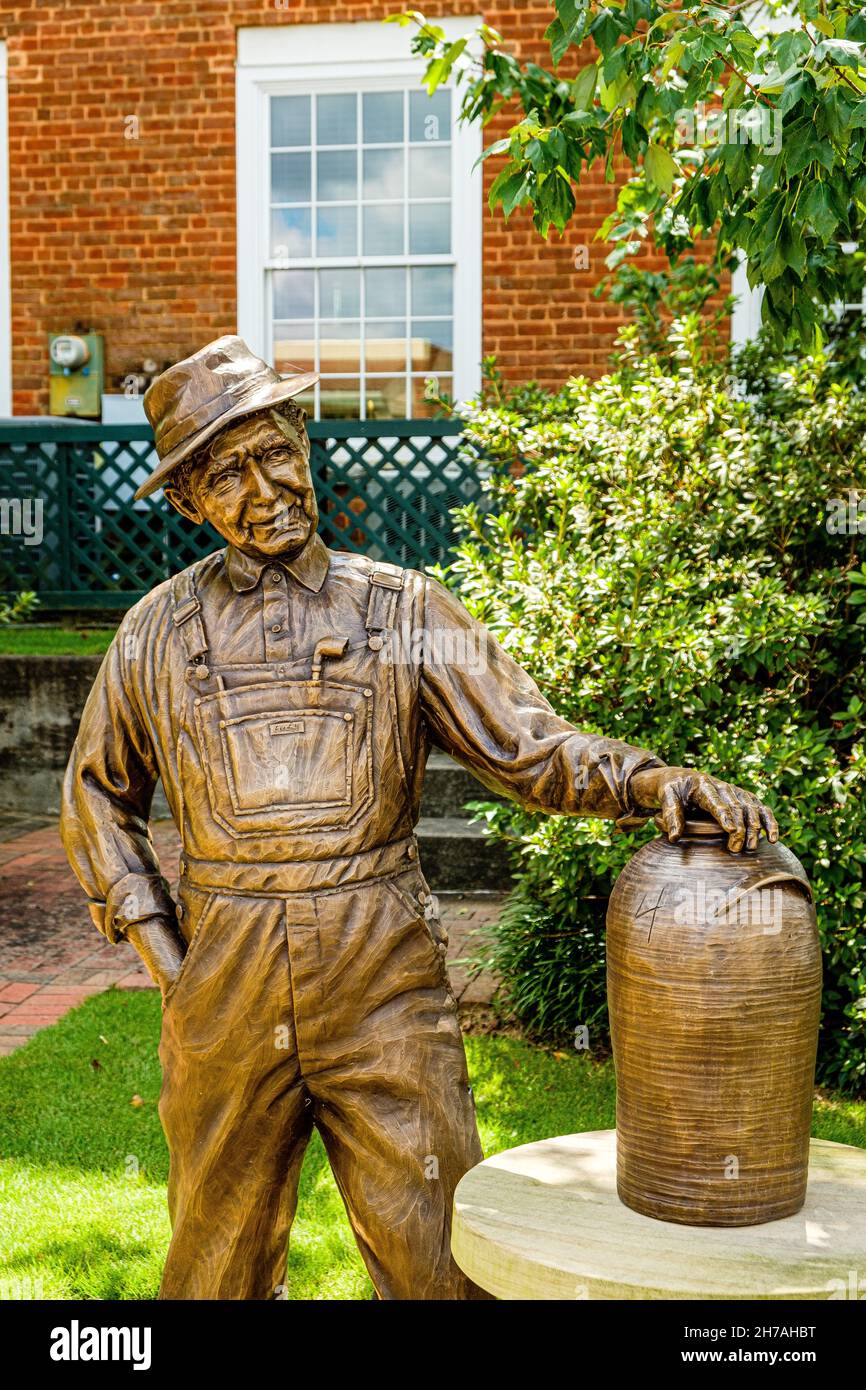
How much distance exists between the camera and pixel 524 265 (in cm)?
1005

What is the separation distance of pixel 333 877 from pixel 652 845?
566 millimetres

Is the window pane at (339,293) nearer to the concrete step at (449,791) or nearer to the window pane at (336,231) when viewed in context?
the window pane at (336,231)

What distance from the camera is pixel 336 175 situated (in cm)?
1054

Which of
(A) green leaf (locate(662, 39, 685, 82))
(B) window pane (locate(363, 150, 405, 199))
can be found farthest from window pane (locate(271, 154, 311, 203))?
(A) green leaf (locate(662, 39, 685, 82))

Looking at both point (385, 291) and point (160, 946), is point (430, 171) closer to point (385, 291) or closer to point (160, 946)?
point (385, 291)

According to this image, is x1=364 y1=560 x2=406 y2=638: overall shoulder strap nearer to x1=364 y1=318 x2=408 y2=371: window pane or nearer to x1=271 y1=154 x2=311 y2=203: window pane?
x1=364 y1=318 x2=408 y2=371: window pane

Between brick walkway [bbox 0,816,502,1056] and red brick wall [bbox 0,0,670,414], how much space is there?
437 cm

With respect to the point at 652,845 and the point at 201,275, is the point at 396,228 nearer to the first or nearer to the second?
the point at 201,275

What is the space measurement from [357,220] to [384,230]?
0.21m

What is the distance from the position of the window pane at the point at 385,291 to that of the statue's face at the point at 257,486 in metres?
8.18

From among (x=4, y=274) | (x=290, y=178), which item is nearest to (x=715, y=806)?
(x=290, y=178)

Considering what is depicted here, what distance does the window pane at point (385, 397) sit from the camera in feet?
35.0

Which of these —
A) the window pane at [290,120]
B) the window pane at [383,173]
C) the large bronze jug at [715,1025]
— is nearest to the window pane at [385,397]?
the window pane at [383,173]

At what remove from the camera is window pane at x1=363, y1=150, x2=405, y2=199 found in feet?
34.2
